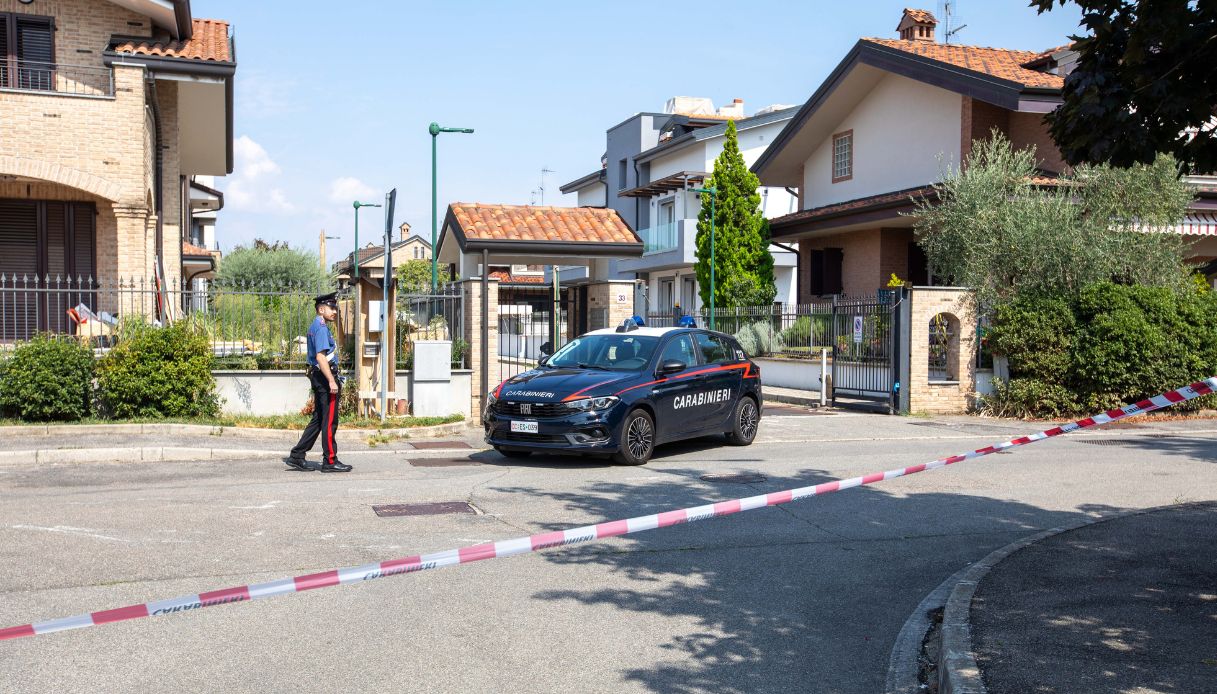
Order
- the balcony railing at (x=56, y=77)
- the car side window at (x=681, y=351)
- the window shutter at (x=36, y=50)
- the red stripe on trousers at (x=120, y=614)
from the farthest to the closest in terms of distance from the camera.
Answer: the window shutter at (x=36, y=50) → the balcony railing at (x=56, y=77) → the car side window at (x=681, y=351) → the red stripe on trousers at (x=120, y=614)

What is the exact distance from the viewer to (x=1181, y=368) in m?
18.4

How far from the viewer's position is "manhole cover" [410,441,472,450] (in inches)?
549

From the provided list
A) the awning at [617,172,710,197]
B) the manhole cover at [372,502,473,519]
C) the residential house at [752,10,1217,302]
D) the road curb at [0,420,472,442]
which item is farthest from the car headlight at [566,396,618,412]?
the awning at [617,172,710,197]

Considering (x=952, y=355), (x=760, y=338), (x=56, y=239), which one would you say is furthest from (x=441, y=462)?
→ (x=760, y=338)

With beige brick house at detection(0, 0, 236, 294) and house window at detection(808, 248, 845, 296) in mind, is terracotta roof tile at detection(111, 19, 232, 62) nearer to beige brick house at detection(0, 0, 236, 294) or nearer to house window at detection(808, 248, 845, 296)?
beige brick house at detection(0, 0, 236, 294)

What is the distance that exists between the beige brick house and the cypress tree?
19086 mm

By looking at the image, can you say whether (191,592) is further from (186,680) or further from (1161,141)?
(1161,141)

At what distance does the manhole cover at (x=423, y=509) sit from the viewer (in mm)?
8969

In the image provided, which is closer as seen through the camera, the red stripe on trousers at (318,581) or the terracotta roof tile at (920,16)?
the red stripe on trousers at (318,581)

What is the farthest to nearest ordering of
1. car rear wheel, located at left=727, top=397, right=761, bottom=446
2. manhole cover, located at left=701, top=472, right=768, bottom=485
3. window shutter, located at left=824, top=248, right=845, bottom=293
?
1. window shutter, located at left=824, top=248, right=845, bottom=293
2. car rear wheel, located at left=727, top=397, right=761, bottom=446
3. manhole cover, located at left=701, top=472, right=768, bottom=485

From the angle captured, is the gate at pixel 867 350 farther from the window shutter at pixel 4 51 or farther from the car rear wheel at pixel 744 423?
the window shutter at pixel 4 51

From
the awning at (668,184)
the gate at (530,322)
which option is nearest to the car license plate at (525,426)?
the gate at (530,322)

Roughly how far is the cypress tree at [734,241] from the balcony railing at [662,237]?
4.73 metres

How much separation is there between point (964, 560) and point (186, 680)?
5201 mm
